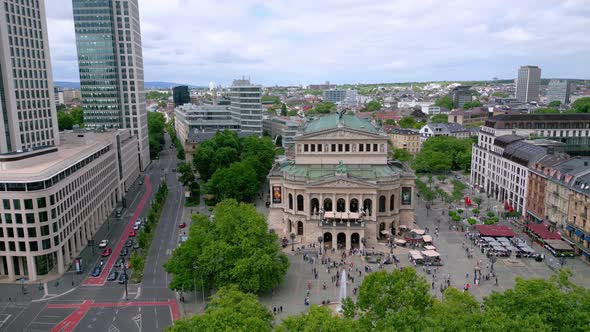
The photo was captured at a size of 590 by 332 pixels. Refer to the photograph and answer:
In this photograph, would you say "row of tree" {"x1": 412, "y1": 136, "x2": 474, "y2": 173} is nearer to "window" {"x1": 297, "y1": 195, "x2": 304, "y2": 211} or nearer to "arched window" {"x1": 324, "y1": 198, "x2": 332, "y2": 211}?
"arched window" {"x1": 324, "y1": 198, "x2": 332, "y2": 211}

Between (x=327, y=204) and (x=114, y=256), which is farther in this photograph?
(x=327, y=204)

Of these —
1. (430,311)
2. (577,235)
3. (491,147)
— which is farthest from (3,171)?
(491,147)

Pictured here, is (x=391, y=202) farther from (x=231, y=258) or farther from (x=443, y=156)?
(x=443, y=156)

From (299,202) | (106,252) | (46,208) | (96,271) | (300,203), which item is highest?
(46,208)

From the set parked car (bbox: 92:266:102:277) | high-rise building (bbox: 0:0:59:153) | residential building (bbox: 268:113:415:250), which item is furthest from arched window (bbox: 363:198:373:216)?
high-rise building (bbox: 0:0:59:153)

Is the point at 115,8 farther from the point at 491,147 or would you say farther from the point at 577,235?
the point at 577,235

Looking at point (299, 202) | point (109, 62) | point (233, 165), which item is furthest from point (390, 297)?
point (109, 62)

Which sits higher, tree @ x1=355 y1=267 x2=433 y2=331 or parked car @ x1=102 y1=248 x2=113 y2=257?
tree @ x1=355 y1=267 x2=433 y2=331
